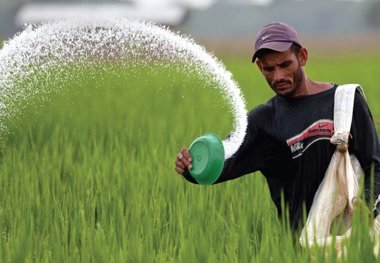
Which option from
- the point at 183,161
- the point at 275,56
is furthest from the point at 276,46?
the point at 183,161

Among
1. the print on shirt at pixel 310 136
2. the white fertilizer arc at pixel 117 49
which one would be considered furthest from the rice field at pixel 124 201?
the print on shirt at pixel 310 136

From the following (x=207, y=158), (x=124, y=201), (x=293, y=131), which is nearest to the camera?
(x=207, y=158)

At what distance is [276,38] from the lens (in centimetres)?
244

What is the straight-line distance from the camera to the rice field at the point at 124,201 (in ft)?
7.09

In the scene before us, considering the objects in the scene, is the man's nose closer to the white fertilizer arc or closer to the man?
the man

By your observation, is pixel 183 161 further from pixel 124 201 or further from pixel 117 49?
pixel 124 201

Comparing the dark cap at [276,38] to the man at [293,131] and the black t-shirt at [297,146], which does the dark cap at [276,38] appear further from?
the black t-shirt at [297,146]

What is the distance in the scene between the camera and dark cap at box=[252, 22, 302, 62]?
2.42 meters

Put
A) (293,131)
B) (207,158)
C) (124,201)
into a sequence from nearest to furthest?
(207,158) < (293,131) < (124,201)

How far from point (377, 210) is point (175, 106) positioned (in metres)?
3.97

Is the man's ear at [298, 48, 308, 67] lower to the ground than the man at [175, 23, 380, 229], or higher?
higher

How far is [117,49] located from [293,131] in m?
0.53

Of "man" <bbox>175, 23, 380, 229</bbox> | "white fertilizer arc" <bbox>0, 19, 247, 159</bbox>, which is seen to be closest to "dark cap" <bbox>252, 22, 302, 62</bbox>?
"man" <bbox>175, 23, 380, 229</bbox>

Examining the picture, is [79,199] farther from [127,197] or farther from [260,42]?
[260,42]
